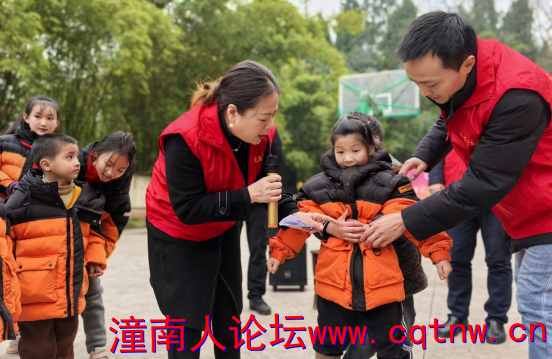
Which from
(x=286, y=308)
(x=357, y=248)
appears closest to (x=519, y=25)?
(x=286, y=308)

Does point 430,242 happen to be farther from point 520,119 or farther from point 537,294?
point 520,119

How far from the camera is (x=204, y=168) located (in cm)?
221

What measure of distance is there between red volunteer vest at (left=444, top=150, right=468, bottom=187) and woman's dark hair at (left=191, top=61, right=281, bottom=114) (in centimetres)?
222

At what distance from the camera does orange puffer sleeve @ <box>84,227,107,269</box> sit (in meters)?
2.98

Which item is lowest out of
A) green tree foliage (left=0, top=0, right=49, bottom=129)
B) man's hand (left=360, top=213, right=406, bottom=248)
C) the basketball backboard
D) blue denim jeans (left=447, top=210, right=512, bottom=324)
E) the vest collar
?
blue denim jeans (left=447, top=210, right=512, bottom=324)

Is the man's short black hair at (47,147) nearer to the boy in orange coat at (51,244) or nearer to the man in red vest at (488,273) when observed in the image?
the boy in orange coat at (51,244)

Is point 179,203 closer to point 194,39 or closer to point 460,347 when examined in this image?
point 460,347

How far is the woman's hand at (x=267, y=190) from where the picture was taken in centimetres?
214

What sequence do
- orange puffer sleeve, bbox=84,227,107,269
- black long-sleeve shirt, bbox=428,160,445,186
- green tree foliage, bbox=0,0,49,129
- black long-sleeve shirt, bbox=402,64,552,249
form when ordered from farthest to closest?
green tree foliage, bbox=0,0,49,129, black long-sleeve shirt, bbox=428,160,445,186, orange puffer sleeve, bbox=84,227,107,269, black long-sleeve shirt, bbox=402,64,552,249

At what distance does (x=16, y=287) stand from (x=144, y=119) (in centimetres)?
1325

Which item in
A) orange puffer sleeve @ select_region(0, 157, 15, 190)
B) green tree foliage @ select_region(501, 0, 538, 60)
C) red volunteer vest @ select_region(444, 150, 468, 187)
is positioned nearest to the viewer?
orange puffer sleeve @ select_region(0, 157, 15, 190)

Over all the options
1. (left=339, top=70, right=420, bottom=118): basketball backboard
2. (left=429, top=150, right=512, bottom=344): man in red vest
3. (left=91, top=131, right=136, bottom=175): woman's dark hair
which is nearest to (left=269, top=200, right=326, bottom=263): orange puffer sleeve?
(left=91, top=131, right=136, bottom=175): woman's dark hair

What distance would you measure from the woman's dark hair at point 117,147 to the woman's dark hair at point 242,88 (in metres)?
0.87

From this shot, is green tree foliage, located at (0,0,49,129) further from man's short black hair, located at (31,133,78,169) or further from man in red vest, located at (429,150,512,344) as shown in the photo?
man in red vest, located at (429,150,512,344)
